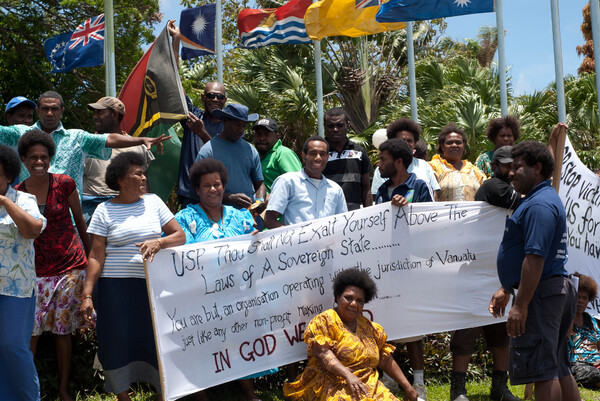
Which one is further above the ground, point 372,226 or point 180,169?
point 180,169

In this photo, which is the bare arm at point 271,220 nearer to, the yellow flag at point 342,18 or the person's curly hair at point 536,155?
the person's curly hair at point 536,155

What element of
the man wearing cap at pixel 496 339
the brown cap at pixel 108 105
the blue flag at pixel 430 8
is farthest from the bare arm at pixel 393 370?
the blue flag at pixel 430 8

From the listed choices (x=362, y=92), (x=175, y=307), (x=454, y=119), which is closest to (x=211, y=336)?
(x=175, y=307)

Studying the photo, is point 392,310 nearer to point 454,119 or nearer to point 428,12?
point 428,12

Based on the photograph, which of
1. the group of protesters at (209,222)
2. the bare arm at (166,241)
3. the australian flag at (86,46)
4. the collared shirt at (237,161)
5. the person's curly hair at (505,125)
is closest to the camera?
the group of protesters at (209,222)

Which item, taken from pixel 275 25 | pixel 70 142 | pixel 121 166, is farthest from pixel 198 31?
pixel 121 166

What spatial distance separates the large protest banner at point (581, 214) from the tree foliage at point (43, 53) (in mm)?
12698

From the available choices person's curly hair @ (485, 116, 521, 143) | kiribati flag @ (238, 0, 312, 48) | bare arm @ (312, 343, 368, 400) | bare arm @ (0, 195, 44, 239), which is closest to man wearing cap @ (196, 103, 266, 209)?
bare arm @ (312, 343, 368, 400)

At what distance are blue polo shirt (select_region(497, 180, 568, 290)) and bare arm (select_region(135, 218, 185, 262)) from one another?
234 centimetres

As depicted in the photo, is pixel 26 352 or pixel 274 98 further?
pixel 274 98

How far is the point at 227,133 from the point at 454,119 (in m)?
10.6

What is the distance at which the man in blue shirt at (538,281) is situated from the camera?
464cm

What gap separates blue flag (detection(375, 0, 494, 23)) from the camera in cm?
1133

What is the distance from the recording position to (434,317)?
252 inches
